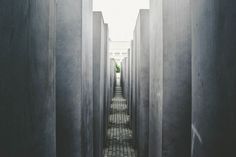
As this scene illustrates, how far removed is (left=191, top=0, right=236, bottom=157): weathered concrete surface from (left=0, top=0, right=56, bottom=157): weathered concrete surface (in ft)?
4.20

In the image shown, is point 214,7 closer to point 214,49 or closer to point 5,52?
point 214,49

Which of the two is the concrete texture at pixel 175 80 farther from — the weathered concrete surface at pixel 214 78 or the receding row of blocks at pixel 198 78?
the weathered concrete surface at pixel 214 78

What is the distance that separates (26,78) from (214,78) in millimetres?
1334

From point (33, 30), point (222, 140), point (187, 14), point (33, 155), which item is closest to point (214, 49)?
point (222, 140)

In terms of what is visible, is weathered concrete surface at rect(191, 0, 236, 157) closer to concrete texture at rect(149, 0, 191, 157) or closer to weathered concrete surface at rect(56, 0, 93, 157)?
concrete texture at rect(149, 0, 191, 157)

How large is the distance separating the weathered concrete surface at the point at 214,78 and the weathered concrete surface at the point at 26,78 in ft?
4.20

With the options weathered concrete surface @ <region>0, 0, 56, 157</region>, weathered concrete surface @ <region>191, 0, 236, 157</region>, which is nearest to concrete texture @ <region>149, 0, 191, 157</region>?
weathered concrete surface @ <region>191, 0, 236, 157</region>

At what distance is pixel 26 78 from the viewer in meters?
1.87

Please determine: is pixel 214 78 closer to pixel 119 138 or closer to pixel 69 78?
pixel 69 78

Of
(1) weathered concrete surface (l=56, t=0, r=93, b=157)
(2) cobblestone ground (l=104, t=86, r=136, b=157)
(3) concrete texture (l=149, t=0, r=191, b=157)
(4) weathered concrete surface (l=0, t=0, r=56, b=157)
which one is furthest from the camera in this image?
(2) cobblestone ground (l=104, t=86, r=136, b=157)

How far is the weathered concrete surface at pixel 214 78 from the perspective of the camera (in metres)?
1.65

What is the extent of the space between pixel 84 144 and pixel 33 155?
233cm

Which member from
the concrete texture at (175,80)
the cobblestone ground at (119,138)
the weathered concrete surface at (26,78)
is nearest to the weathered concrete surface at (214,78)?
the concrete texture at (175,80)

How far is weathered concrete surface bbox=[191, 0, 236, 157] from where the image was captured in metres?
1.65
